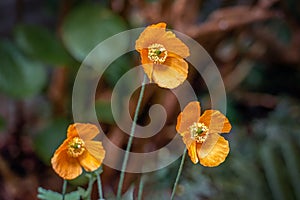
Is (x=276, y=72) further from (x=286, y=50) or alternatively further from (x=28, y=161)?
(x=28, y=161)

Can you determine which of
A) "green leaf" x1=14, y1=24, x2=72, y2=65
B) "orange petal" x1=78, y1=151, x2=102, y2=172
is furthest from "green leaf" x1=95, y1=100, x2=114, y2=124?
"orange petal" x1=78, y1=151, x2=102, y2=172

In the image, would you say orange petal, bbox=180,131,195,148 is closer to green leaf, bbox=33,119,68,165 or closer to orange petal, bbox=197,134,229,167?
orange petal, bbox=197,134,229,167

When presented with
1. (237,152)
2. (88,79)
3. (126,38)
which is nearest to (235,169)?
(237,152)

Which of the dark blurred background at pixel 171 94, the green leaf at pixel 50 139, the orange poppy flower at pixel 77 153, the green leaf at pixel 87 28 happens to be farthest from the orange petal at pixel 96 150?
the green leaf at pixel 50 139

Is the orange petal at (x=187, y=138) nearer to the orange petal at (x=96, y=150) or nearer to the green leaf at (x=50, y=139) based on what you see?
the orange petal at (x=96, y=150)

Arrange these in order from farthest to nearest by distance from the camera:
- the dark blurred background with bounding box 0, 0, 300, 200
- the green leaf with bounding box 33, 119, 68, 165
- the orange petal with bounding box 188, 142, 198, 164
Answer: the green leaf with bounding box 33, 119, 68, 165 → the dark blurred background with bounding box 0, 0, 300, 200 → the orange petal with bounding box 188, 142, 198, 164

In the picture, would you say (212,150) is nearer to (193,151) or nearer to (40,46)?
(193,151)
